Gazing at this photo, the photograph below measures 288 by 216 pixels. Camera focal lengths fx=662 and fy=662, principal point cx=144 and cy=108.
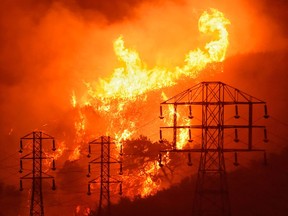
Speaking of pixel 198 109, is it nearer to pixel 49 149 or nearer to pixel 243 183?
pixel 243 183

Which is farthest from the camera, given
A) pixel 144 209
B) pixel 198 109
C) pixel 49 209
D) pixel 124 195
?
pixel 49 209

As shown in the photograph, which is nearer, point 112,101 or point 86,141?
Result: point 112,101

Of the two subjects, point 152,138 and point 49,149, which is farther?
point 49,149

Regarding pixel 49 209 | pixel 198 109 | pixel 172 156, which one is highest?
pixel 198 109

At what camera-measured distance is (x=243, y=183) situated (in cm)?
15188

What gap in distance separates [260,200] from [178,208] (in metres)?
20.0

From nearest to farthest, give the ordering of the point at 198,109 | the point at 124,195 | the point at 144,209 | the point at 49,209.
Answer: the point at 144,209 < the point at 124,195 < the point at 198,109 < the point at 49,209

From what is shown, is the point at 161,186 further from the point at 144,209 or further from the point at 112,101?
the point at 112,101

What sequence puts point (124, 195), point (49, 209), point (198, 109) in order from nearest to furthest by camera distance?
point (124, 195) < point (198, 109) < point (49, 209)

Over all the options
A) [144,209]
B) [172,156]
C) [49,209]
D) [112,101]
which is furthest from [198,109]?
[49,209]

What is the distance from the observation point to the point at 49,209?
18188 centimetres

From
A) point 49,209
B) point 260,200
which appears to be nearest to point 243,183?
point 260,200

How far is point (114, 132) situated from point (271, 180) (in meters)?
38.1

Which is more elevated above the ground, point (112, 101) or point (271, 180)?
point (112, 101)
